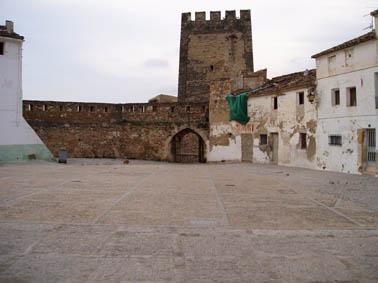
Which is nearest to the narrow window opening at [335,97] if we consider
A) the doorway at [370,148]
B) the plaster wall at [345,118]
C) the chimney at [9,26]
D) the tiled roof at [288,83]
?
the plaster wall at [345,118]

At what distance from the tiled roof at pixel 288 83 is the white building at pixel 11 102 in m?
12.1

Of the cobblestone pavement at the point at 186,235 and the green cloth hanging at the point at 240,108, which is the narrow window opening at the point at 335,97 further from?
the cobblestone pavement at the point at 186,235

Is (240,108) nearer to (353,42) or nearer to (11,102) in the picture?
(353,42)

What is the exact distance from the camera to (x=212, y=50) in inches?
1321

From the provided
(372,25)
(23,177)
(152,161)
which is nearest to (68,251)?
(23,177)

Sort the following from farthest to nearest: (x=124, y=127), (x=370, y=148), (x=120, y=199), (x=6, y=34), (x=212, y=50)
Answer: (x=212, y=50)
(x=124, y=127)
(x=6, y=34)
(x=370, y=148)
(x=120, y=199)

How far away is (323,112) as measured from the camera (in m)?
18.0

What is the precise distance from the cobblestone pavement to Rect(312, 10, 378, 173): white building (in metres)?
5.22

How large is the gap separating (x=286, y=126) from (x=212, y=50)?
1488cm

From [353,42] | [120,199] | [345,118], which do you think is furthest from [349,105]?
[120,199]

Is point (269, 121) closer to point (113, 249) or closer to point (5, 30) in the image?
point (5, 30)

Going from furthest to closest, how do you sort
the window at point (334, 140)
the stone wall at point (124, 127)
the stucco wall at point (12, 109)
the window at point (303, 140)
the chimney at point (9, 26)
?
the stone wall at point (124, 127) < the chimney at point (9, 26) < the stucco wall at point (12, 109) < the window at point (303, 140) < the window at point (334, 140)

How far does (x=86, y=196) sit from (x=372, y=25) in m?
12.5

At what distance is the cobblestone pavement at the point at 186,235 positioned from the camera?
14.9 feet
